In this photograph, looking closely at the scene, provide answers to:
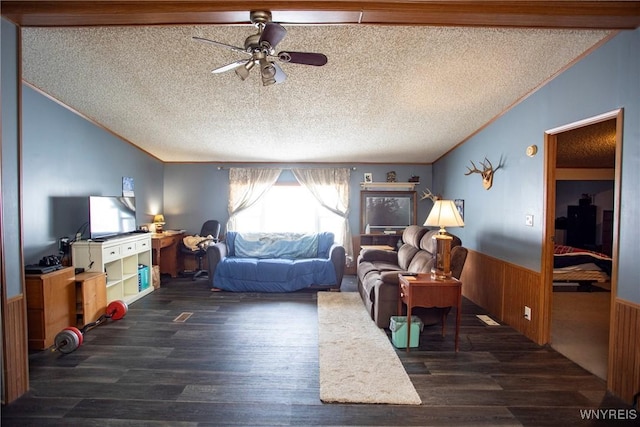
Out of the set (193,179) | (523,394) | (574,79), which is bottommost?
(523,394)

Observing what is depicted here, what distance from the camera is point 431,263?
3268 millimetres

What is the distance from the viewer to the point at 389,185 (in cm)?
582

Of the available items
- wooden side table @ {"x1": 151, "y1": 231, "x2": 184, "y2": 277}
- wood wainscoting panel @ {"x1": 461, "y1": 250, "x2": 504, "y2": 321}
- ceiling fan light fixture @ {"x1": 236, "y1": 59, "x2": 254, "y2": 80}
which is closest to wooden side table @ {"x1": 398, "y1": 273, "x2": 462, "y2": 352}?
wood wainscoting panel @ {"x1": 461, "y1": 250, "x2": 504, "y2": 321}

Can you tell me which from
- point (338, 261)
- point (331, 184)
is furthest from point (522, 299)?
point (331, 184)

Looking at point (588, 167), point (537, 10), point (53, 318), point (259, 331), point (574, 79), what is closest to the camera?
point (537, 10)

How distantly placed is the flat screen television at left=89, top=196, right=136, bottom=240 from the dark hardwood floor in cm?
122

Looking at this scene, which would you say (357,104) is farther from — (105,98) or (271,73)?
(105,98)

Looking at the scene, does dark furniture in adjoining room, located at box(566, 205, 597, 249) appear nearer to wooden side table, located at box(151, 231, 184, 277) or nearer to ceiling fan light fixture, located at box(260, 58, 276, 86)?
ceiling fan light fixture, located at box(260, 58, 276, 86)

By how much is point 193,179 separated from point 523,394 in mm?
5929

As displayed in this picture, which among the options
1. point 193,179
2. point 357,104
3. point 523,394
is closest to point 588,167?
point 357,104

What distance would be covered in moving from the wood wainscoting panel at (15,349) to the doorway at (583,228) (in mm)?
4185

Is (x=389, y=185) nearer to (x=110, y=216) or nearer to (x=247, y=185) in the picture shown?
(x=247, y=185)

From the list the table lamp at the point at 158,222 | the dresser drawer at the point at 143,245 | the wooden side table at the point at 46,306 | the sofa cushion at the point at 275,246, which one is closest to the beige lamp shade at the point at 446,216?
the sofa cushion at the point at 275,246

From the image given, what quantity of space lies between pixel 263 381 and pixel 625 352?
2.60 m
